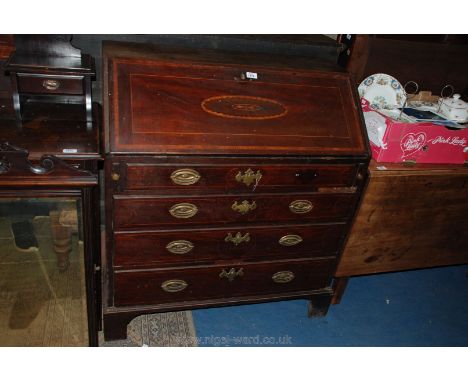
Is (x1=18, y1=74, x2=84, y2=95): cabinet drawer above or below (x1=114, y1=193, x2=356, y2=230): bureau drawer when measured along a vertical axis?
above

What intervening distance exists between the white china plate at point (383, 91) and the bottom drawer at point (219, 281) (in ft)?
3.46

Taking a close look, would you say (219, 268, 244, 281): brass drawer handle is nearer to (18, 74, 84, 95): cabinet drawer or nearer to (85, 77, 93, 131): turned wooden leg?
(85, 77, 93, 131): turned wooden leg

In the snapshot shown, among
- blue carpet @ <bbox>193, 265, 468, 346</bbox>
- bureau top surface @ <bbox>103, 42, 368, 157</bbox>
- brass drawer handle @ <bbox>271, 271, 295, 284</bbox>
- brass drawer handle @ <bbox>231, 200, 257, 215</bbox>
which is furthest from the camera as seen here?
blue carpet @ <bbox>193, 265, 468, 346</bbox>

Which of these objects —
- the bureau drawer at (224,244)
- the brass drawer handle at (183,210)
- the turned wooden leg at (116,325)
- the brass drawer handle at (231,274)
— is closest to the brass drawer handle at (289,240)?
the bureau drawer at (224,244)

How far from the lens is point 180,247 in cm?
188

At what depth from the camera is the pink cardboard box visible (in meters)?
2.02

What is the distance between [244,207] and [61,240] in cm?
84

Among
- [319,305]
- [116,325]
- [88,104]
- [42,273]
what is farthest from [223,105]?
[319,305]

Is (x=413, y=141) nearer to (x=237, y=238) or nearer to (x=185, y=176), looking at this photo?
(x=237, y=238)

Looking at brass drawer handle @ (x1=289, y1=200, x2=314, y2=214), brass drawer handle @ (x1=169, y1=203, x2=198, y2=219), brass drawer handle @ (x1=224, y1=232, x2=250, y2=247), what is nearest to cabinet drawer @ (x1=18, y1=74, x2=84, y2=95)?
brass drawer handle @ (x1=169, y1=203, x2=198, y2=219)

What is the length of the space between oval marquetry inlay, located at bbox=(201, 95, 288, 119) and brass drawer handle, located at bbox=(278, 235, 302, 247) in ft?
2.09

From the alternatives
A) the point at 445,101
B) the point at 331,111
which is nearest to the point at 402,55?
the point at 445,101

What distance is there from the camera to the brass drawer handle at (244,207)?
183cm
